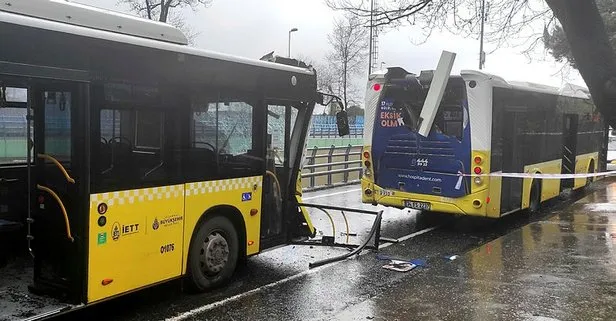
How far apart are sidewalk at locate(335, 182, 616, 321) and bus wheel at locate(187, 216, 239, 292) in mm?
1632

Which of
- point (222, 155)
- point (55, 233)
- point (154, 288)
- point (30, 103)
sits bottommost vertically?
point (154, 288)

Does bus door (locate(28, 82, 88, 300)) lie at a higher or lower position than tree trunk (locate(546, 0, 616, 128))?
lower

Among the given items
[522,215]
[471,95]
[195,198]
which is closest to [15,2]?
[195,198]

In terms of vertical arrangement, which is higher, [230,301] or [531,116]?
[531,116]

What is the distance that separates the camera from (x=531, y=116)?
11.7m

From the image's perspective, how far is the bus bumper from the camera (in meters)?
10.1

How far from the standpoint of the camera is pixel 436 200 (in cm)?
1045

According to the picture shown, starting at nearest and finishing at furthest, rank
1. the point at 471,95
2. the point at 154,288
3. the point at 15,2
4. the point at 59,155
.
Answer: the point at 15,2
the point at 59,155
the point at 154,288
the point at 471,95

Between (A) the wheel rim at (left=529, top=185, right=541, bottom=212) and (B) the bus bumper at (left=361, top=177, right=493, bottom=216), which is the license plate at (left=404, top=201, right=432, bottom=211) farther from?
(A) the wheel rim at (left=529, top=185, right=541, bottom=212)

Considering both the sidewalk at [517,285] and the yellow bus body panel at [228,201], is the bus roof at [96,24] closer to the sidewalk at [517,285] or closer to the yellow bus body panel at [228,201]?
the yellow bus body panel at [228,201]

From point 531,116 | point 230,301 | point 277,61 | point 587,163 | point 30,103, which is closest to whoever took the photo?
point 30,103

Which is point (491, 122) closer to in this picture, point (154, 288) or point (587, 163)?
point (154, 288)

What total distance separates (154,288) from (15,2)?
11.5ft

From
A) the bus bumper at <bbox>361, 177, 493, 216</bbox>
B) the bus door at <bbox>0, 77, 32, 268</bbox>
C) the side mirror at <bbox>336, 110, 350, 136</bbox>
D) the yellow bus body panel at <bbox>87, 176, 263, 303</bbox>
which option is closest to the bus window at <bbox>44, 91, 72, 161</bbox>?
the yellow bus body panel at <bbox>87, 176, 263, 303</bbox>
